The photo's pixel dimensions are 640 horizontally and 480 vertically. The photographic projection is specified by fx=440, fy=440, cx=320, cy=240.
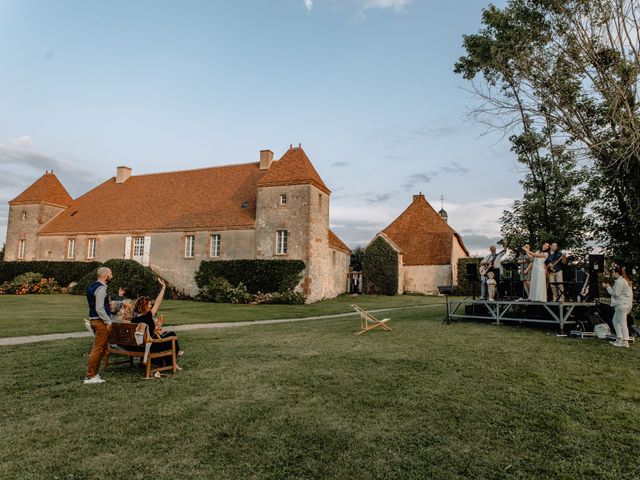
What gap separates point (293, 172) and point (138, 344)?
2075 cm

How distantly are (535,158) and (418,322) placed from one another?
912 cm

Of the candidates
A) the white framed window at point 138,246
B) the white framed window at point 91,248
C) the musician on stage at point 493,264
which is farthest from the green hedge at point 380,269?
the white framed window at point 91,248

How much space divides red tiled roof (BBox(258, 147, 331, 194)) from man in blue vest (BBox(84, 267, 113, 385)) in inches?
792

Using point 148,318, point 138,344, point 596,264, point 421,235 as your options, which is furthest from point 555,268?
point 421,235

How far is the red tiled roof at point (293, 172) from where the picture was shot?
2686cm

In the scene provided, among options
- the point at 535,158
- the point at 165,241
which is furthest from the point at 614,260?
the point at 165,241

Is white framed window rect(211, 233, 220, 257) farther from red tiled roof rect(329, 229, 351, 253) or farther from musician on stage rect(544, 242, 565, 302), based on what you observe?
musician on stage rect(544, 242, 565, 302)

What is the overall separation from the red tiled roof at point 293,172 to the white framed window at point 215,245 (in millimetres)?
4447

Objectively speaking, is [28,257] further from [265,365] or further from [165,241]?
[265,365]

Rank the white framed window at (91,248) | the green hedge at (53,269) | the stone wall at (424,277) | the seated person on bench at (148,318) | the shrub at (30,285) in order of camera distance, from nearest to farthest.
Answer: the seated person on bench at (148,318) < the shrub at (30,285) < the green hedge at (53,269) < the white framed window at (91,248) < the stone wall at (424,277)

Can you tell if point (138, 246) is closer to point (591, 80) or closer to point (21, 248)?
Result: point (21, 248)

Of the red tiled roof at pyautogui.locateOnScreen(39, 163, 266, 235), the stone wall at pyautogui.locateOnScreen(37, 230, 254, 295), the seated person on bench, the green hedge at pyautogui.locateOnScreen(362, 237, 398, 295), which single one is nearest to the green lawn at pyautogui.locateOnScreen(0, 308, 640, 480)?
the seated person on bench

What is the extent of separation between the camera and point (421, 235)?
36.4 metres

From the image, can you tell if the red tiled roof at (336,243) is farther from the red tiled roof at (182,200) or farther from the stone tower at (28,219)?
the stone tower at (28,219)
